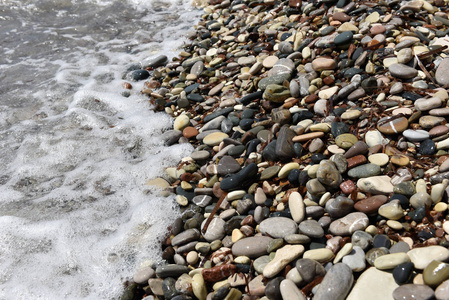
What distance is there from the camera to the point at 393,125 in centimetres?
283

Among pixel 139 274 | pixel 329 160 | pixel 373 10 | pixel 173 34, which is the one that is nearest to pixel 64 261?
pixel 139 274

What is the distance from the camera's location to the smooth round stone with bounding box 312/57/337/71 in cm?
359

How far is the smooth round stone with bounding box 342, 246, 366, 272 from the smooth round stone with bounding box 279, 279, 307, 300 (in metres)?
0.32

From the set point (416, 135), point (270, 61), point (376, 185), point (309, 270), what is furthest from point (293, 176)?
point (270, 61)

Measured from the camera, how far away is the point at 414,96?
3.00 m

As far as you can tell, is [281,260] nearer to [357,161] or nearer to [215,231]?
[215,231]

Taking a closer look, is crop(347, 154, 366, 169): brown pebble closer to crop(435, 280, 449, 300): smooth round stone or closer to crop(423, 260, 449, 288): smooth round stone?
crop(423, 260, 449, 288): smooth round stone

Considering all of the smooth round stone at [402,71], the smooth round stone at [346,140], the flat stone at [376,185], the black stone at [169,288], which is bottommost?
the black stone at [169,288]

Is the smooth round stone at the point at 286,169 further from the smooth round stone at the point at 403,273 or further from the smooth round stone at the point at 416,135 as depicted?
the smooth round stone at the point at 403,273

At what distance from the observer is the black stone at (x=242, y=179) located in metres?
2.92

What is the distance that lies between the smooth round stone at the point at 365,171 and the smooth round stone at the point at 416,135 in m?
0.38

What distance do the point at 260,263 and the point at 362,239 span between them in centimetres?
65

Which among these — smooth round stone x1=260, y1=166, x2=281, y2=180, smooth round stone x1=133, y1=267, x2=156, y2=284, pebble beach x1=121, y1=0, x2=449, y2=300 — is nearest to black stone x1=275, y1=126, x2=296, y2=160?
pebble beach x1=121, y1=0, x2=449, y2=300

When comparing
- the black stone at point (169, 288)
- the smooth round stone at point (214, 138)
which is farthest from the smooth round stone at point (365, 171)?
the black stone at point (169, 288)
